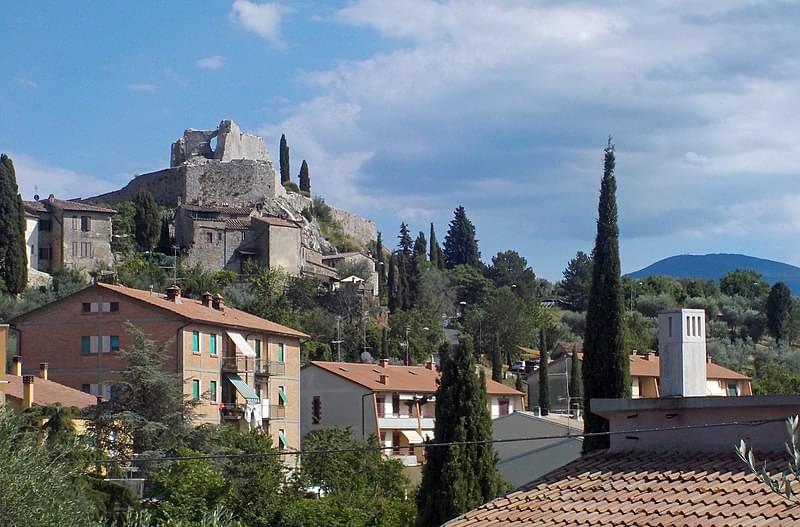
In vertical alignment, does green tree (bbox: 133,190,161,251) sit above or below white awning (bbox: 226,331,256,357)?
above

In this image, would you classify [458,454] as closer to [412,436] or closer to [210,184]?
[412,436]

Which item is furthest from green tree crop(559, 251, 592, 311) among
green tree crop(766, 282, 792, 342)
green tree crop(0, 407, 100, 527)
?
green tree crop(0, 407, 100, 527)

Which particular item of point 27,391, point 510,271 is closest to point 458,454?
point 27,391

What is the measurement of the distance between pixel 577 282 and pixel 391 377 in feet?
221

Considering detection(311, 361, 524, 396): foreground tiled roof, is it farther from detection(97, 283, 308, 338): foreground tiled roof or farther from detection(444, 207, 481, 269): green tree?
detection(444, 207, 481, 269): green tree

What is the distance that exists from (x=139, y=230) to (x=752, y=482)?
8574cm

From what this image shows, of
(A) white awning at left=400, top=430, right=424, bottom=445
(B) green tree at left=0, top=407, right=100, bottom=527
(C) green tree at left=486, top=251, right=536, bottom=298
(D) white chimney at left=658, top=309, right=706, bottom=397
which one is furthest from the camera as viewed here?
(C) green tree at left=486, top=251, right=536, bottom=298

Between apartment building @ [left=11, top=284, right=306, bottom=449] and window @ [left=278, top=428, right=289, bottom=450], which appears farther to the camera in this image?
window @ [left=278, top=428, right=289, bottom=450]

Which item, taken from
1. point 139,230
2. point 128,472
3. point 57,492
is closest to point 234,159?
point 139,230

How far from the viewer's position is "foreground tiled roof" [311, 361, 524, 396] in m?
56.8

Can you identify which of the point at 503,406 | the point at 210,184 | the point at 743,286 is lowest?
the point at 503,406

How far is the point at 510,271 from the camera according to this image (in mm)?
124938

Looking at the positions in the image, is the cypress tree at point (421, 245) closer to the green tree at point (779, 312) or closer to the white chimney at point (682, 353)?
the green tree at point (779, 312)

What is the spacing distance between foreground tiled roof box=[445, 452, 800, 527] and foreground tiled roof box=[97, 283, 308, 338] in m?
34.0
